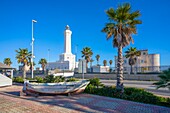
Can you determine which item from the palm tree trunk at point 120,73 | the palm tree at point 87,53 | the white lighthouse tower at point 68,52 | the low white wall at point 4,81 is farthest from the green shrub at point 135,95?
the white lighthouse tower at point 68,52

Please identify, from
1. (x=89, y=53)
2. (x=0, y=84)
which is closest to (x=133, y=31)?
(x=0, y=84)

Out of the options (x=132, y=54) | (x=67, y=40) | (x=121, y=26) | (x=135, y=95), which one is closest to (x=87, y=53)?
(x=132, y=54)

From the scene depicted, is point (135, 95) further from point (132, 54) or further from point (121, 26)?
point (132, 54)

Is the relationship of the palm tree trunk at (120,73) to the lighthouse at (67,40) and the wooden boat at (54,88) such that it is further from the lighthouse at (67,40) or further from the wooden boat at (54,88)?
the lighthouse at (67,40)

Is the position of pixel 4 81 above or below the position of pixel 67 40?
below

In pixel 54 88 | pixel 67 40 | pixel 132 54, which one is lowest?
pixel 54 88

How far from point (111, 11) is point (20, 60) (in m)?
27.7

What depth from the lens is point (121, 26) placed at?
15.5 m

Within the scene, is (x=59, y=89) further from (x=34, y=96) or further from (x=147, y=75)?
(x=147, y=75)

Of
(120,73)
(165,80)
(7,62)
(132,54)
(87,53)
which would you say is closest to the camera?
(165,80)

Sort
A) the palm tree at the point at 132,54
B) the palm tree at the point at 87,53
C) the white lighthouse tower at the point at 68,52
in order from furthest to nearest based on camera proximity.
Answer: the white lighthouse tower at the point at 68,52, the palm tree at the point at 87,53, the palm tree at the point at 132,54

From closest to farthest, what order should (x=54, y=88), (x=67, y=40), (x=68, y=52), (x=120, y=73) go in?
(x=54, y=88) → (x=120, y=73) → (x=67, y=40) → (x=68, y=52)

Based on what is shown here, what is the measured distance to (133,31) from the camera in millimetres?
15547

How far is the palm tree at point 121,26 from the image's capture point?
1516 cm
